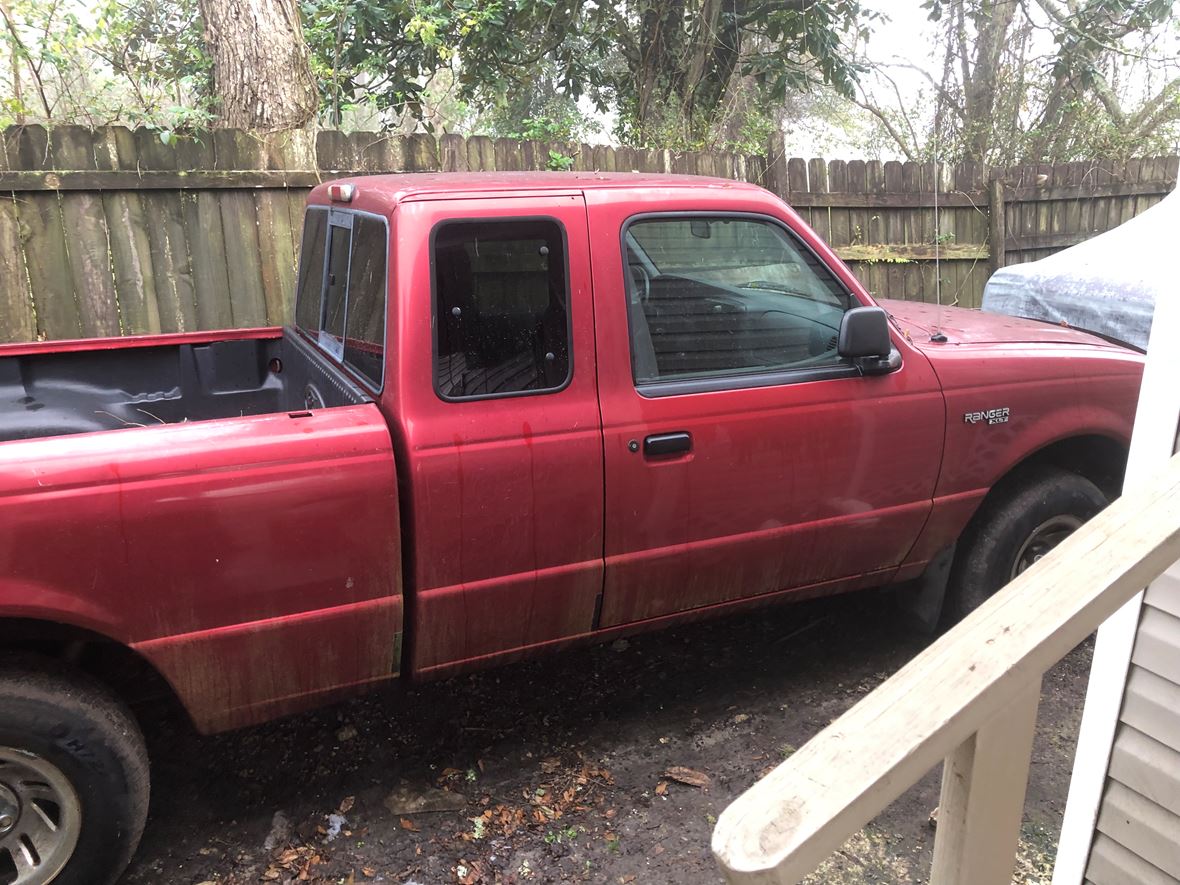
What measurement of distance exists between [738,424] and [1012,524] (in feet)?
4.54

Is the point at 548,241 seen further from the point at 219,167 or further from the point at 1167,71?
the point at 1167,71

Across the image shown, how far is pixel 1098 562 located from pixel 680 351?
1864 millimetres

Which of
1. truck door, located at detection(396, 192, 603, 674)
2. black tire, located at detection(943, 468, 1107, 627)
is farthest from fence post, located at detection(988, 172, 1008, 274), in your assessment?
truck door, located at detection(396, 192, 603, 674)

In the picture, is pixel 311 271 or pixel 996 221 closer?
pixel 311 271

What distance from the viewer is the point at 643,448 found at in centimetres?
275

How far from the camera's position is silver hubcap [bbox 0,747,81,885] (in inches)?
87.4

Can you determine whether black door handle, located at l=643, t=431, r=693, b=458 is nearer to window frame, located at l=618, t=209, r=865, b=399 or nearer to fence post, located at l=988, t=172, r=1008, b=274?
window frame, located at l=618, t=209, r=865, b=399

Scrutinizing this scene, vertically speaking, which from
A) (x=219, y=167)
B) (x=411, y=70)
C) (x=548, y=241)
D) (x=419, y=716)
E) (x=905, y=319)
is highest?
(x=411, y=70)

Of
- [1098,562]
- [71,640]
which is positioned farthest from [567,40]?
[1098,562]

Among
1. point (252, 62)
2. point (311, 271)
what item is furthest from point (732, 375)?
point (252, 62)

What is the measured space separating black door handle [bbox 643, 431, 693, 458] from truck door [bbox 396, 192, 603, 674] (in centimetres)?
18

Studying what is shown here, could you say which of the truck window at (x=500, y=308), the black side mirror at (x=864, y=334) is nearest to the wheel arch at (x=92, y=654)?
the truck window at (x=500, y=308)

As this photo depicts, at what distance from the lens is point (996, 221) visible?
8.13m

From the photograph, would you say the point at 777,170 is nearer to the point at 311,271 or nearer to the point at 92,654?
the point at 311,271
